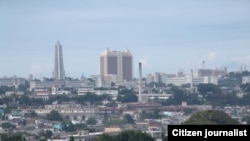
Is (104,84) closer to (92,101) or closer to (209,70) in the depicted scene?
(209,70)

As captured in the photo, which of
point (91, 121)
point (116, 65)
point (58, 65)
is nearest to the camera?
point (91, 121)

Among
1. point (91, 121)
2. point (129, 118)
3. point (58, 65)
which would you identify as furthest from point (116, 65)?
point (91, 121)

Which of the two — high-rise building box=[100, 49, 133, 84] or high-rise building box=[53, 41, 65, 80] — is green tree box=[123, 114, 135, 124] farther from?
high-rise building box=[53, 41, 65, 80]

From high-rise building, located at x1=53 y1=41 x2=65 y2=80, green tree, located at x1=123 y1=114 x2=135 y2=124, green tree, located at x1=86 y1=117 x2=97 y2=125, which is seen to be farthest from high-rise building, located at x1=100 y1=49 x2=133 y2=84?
green tree, located at x1=86 y1=117 x2=97 y2=125

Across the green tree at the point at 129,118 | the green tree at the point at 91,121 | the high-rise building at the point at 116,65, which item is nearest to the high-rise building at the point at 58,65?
the high-rise building at the point at 116,65

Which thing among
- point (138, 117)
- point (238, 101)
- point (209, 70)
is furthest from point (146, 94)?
point (209, 70)

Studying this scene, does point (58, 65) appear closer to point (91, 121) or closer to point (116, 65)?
point (116, 65)

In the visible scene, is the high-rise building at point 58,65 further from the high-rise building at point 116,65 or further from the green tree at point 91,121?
the green tree at point 91,121
